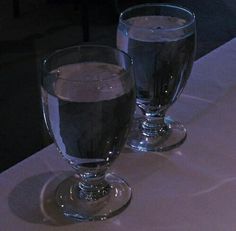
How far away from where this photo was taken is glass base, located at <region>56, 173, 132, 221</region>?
468 mm

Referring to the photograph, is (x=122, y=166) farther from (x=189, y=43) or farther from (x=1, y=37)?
(x=1, y=37)

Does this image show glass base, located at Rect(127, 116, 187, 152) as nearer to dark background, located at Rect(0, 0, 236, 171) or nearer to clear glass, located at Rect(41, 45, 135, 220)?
clear glass, located at Rect(41, 45, 135, 220)

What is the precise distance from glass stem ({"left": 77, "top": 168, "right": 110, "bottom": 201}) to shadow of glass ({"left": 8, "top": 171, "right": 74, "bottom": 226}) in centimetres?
3

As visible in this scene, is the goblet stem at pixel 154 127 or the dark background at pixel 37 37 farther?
the dark background at pixel 37 37

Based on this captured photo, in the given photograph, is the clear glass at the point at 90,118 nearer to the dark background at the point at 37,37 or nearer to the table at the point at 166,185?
the table at the point at 166,185

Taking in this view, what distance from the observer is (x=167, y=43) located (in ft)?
1.71

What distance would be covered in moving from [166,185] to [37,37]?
2106 mm

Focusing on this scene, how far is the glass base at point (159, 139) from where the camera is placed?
561 millimetres

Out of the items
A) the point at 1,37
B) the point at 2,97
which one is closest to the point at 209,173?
the point at 2,97

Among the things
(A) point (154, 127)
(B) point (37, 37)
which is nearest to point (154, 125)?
(A) point (154, 127)

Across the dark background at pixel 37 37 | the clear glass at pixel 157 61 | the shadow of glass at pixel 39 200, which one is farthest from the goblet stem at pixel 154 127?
the dark background at pixel 37 37

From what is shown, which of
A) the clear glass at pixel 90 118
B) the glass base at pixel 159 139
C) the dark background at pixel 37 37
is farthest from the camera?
the dark background at pixel 37 37

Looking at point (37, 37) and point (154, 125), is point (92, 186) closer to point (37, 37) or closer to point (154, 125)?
point (154, 125)

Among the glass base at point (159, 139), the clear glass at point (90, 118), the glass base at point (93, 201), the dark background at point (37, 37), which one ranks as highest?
the clear glass at point (90, 118)
